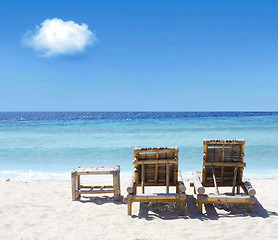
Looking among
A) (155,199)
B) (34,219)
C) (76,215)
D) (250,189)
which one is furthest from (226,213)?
(34,219)

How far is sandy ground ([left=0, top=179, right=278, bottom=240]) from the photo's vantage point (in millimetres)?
4109

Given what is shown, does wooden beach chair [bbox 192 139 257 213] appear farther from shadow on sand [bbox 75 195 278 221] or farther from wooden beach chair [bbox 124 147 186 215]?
wooden beach chair [bbox 124 147 186 215]

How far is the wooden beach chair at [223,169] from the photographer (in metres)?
4.79

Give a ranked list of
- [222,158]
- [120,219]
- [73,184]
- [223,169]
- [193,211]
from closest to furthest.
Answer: [120,219] < [193,211] < [222,158] < [223,169] < [73,184]

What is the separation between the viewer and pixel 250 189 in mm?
4797

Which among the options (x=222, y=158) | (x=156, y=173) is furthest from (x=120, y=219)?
(x=222, y=158)

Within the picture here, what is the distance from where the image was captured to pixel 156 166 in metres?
5.30

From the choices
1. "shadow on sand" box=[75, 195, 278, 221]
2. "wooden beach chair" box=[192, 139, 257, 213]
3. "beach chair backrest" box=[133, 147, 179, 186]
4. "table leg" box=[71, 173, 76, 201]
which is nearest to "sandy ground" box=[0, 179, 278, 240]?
"shadow on sand" box=[75, 195, 278, 221]

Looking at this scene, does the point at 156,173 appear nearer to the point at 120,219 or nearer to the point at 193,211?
the point at 193,211

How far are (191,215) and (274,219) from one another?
59.9 inches

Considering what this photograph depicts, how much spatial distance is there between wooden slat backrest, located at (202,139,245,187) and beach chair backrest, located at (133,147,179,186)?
677 millimetres

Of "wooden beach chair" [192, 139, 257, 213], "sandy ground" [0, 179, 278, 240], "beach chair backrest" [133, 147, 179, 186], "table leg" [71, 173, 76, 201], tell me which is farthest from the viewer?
"table leg" [71, 173, 76, 201]

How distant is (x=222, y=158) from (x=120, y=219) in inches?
97.2

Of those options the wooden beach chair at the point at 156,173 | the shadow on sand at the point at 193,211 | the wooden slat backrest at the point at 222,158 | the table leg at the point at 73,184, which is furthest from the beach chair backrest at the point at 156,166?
the table leg at the point at 73,184
